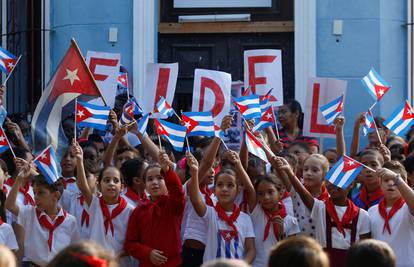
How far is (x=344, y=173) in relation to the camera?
696cm

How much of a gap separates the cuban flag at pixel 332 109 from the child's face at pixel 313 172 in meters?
1.48

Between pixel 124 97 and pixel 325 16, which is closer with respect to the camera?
pixel 124 97

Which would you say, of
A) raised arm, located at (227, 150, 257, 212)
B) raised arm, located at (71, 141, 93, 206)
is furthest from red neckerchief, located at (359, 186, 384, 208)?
raised arm, located at (71, 141, 93, 206)

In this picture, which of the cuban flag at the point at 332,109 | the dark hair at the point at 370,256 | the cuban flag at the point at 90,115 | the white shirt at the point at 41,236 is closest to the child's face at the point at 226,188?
the white shirt at the point at 41,236

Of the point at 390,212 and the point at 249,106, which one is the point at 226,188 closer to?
the point at 390,212

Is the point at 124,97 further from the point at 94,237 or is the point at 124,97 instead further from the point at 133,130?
the point at 94,237

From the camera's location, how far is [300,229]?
713 cm

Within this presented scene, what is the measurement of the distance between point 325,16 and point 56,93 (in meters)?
4.43

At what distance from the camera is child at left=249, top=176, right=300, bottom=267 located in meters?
7.14

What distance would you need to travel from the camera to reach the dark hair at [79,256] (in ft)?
11.0

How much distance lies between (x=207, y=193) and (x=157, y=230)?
0.60 m

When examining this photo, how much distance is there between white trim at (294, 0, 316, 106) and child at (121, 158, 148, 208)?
161 inches

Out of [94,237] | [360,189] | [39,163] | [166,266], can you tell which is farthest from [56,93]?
[360,189]

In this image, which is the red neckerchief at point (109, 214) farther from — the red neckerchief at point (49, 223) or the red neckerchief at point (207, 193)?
the red neckerchief at point (207, 193)
